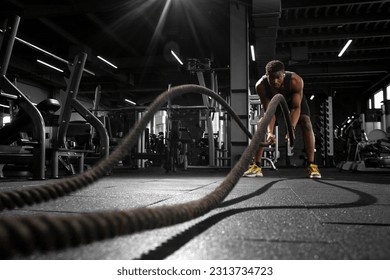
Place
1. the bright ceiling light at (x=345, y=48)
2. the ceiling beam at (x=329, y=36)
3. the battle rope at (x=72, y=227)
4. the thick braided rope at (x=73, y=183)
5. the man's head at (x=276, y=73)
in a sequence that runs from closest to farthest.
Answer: the battle rope at (x=72, y=227) < the thick braided rope at (x=73, y=183) < the man's head at (x=276, y=73) < the ceiling beam at (x=329, y=36) < the bright ceiling light at (x=345, y=48)

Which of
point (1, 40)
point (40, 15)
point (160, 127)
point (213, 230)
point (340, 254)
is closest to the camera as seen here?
point (340, 254)

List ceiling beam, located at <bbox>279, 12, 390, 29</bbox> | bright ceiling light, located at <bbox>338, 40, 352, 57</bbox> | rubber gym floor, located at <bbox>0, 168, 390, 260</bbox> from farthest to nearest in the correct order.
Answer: bright ceiling light, located at <bbox>338, 40, 352, 57</bbox> < ceiling beam, located at <bbox>279, 12, 390, 29</bbox> < rubber gym floor, located at <bbox>0, 168, 390, 260</bbox>

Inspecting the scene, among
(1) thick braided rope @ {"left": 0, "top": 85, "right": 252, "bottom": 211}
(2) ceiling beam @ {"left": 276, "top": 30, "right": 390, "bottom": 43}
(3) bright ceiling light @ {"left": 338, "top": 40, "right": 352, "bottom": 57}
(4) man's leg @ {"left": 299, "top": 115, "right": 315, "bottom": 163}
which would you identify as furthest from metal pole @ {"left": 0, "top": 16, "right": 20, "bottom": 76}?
(3) bright ceiling light @ {"left": 338, "top": 40, "right": 352, "bottom": 57}

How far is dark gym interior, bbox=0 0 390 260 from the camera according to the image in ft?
2.33

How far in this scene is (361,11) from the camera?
24.5 ft

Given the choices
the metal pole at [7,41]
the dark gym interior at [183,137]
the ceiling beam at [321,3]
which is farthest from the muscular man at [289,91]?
the ceiling beam at [321,3]

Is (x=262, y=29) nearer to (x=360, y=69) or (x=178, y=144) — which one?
(x=178, y=144)

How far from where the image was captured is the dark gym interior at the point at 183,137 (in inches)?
27.9

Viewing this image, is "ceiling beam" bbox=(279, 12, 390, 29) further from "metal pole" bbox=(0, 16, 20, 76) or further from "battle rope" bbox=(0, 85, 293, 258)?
"battle rope" bbox=(0, 85, 293, 258)

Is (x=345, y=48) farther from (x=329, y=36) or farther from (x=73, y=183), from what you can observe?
(x=73, y=183)

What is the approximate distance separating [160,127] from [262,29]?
11.1 m

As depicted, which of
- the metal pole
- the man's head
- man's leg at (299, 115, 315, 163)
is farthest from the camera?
man's leg at (299, 115, 315, 163)

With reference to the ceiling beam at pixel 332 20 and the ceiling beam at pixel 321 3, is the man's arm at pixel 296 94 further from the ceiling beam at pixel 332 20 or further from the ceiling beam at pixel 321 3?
the ceiling beam at pixel 332 20

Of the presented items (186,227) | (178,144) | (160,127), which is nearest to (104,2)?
(178,144)
